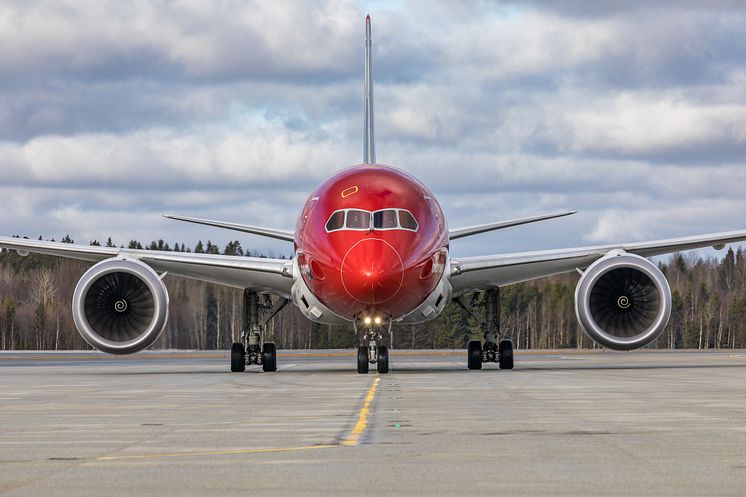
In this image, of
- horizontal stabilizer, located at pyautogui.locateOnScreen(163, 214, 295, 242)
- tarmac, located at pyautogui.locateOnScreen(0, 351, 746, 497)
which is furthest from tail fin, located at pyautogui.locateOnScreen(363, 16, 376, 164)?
tarmac, located at pyautogui.locateOnScreen(0, 351, 746, 497)

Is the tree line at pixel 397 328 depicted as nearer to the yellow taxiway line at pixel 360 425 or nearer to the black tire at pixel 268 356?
the black tire at pixel 268 356

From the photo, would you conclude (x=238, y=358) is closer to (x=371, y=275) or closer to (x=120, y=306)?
(x=120, y=306)

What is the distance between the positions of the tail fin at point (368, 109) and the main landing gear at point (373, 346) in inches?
303

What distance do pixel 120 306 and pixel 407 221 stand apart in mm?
7478

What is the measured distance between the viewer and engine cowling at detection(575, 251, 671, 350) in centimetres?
2623

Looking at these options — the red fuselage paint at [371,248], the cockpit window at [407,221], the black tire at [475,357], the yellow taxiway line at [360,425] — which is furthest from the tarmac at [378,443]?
the black tire at [475,357]

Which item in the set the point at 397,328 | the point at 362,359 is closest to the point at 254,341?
the point at 362,359

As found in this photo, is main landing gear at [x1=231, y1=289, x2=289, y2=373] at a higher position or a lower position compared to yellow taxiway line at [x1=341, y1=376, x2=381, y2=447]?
higher

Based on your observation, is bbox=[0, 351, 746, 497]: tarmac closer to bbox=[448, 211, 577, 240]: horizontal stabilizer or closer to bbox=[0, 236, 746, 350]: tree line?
bbox=[448, 211, 577, 240]: horizontal stabilizer

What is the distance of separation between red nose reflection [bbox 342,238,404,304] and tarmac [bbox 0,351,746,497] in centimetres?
494

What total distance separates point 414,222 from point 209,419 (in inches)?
452

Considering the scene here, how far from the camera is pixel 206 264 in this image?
1056 inches

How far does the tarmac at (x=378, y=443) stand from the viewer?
722 cm

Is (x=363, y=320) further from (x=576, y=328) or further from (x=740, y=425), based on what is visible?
(x=576, y=328)
